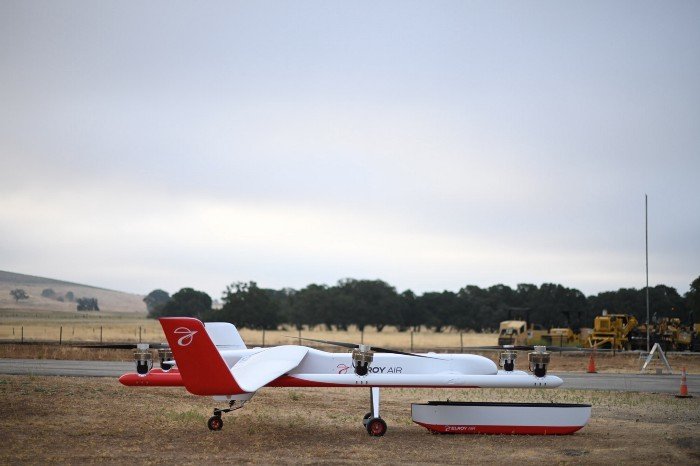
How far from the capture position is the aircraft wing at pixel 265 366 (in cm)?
1681

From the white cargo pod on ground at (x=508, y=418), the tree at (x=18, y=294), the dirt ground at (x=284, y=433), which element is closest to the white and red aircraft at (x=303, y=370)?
the white cargo pod on ground at (x=508, y=418)

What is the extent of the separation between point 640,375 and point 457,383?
65.1 ft

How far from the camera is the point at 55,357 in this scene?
40.0m

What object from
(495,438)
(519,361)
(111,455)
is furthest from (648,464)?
(519,361)

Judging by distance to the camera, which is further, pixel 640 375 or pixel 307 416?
pixel 640 375

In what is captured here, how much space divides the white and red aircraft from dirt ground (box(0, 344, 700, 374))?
19.8 m

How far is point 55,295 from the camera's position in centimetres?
7194

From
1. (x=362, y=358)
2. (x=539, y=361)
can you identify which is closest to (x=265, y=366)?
(x=362, y=358)

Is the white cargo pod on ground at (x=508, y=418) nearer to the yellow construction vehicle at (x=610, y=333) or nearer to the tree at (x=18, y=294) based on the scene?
the yellow construction vehicle at (x=610, y=333)

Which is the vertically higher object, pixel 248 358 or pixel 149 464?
pixel 248 358

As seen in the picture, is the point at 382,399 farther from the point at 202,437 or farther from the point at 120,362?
the point at 120,362

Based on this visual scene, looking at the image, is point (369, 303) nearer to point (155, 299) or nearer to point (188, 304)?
point (188, 304)

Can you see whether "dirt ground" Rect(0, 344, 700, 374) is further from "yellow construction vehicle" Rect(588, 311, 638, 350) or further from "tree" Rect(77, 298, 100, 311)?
"tree" Rect(77, 298, 100, 311)

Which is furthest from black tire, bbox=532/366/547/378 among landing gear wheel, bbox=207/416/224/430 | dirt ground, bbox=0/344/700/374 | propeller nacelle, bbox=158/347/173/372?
dirt ground, bbox=0/344/700/374
